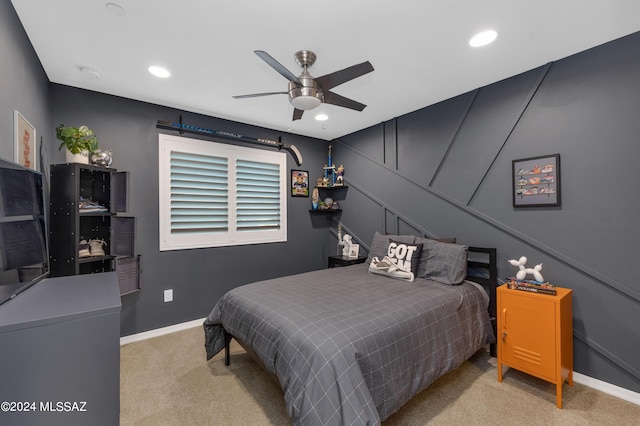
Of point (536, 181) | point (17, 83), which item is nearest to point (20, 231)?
point (17, 83)

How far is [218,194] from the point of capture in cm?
359

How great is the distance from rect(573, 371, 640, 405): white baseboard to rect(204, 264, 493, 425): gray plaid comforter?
66 centimetres

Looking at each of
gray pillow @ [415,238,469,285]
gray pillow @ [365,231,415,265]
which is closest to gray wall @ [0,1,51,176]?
gray pillow @ [365,231,415,265]

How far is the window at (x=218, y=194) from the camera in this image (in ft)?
10.7

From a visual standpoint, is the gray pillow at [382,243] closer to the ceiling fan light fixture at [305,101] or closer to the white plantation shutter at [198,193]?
the ceiling fan light fixture at [305,101]

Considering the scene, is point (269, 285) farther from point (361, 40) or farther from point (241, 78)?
point (361, 40)

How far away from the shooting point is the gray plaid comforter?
1.40 meters

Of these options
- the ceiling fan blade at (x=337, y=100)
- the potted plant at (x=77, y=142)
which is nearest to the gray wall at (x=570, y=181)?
the ceiling fan blade at (x=337, y=100)

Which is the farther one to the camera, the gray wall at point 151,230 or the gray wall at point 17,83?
the gray wall at point 151,230

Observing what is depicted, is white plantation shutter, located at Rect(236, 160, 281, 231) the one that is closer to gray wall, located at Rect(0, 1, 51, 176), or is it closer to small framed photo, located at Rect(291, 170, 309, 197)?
small framed photo, located at Rect(291, 170, 309, 197)

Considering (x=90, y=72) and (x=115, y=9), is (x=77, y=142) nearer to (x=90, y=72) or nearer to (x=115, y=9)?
(x=90, y=72)

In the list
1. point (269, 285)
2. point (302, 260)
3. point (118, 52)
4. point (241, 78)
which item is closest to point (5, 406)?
point (269, 285)

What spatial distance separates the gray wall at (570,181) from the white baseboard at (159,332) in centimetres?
304

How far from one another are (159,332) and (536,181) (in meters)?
4.13
